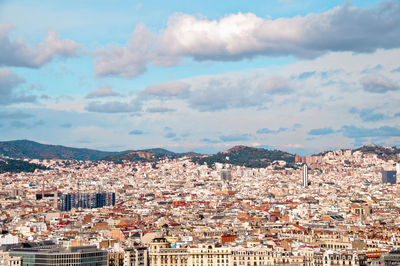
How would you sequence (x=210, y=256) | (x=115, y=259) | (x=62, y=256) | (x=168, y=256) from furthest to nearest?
1. (x=115, y=259)
2. (x=168, y=256)
3. (x=210, y=256)
4. (x=62, y=256)

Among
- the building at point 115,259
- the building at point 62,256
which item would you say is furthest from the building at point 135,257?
the building at point 62,256

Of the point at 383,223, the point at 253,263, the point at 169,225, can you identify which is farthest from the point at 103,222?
the point at 253,263

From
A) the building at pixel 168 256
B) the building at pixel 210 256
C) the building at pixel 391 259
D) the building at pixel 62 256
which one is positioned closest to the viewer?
the building at pixel 62 256

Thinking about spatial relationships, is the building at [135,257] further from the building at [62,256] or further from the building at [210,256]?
the building at [210,256]

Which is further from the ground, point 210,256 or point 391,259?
point 391,259

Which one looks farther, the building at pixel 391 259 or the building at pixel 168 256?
the building at pixel 168 256

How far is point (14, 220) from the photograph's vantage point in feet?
623

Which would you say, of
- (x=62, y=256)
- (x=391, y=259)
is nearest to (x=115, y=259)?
(x=62, y=256)

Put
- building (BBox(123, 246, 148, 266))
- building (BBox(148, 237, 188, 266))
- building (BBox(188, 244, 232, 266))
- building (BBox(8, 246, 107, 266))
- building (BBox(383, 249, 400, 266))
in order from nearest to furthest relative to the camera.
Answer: building (BBox(8, 246, 107, 266)) → building (BBox(383, 249, 400, 266)) → building (BBox(188, 244, 232, 266)) → building (BBox(148, 237, 188, 266)) → building (BBox(123, 246, 148, 266))

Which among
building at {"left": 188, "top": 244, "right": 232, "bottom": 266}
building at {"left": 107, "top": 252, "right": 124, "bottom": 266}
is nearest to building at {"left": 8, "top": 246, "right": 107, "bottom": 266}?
building at {"left": 107, "top": 252, "right": 124, "bottom": 266}

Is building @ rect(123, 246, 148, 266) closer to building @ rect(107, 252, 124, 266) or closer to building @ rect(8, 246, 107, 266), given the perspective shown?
building @ rect(107, 252, 124, 266)

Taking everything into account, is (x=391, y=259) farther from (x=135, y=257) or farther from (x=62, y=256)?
(x=62, y=256)

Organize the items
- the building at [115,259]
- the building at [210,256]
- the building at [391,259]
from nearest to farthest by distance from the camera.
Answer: the building at [391,259] → the building at [210,256] → the building at [115,259]

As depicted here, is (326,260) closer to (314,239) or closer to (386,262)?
(386,262)
